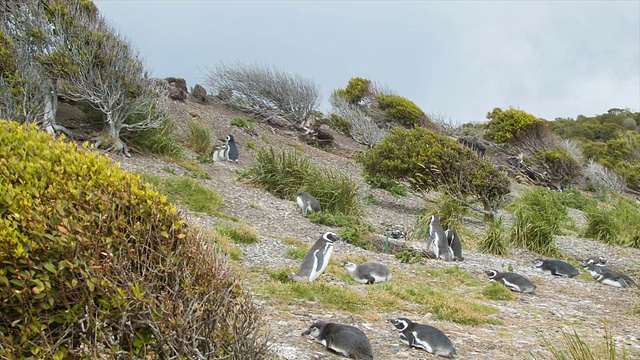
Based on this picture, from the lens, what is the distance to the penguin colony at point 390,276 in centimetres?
451

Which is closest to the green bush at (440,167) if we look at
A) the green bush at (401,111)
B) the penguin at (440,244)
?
the penguin at (440,244)

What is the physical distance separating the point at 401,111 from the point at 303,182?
19.0 metres

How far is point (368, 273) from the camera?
7.54 m

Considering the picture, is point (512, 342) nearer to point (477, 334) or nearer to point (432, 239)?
point (477, 334)

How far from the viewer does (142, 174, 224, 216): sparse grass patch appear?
37.2 feet

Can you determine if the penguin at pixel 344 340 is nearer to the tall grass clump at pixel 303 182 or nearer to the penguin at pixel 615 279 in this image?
the penguin at pixel 615 279

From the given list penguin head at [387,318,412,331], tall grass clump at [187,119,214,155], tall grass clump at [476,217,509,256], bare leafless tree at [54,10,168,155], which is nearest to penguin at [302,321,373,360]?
penguin head at [387,318,412,331]

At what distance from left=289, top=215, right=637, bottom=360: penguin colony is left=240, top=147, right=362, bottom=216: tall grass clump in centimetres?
104

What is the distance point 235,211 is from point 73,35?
6.47 metres

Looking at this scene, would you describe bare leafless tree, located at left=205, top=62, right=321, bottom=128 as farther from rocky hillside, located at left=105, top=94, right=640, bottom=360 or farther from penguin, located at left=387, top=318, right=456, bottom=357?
penguin, located at left=387, top=318, right=456, bottom=357

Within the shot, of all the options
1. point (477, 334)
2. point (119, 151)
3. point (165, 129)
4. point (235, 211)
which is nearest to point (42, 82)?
point (119, 151)

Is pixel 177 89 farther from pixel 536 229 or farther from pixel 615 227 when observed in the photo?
pixel 615 227

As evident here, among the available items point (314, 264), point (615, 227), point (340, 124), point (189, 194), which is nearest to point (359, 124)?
point (340, 124)

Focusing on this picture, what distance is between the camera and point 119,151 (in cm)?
1451
